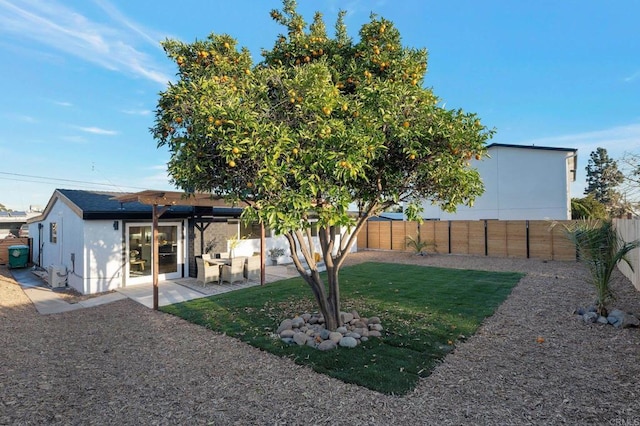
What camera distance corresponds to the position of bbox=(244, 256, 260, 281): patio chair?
10609 millimetres

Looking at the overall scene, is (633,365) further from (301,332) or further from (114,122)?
(114,122)

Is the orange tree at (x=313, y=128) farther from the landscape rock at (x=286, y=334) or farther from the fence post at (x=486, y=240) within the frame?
the fence post at (x=486, y=240)

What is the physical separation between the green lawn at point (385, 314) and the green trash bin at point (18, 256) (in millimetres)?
12799

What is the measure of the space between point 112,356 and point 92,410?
1.66 m

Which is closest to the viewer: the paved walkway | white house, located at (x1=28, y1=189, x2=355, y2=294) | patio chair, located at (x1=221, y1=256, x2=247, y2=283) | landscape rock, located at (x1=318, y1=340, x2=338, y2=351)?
landscape rock, located at (x1=318, y1=340, x2=338, y2=351)

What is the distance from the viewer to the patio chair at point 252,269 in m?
10.6

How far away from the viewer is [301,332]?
5367mm

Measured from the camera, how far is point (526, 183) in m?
21.0

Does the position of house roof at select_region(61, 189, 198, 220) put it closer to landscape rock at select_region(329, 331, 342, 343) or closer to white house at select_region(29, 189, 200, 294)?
white house at select_region(29, 189, 200, 294)

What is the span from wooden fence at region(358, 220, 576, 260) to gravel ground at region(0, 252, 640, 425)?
9472 millimetres

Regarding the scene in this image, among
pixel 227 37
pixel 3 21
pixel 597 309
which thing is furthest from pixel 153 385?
pixel 3 21

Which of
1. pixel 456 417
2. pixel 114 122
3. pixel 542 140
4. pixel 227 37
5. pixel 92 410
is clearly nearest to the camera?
pixel 456 417

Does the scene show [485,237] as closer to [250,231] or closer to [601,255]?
[601,255]

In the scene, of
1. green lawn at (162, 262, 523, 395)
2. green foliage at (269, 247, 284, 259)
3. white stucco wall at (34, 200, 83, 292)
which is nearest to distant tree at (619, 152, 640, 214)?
green lawn at (162, 262, 523, 395)
